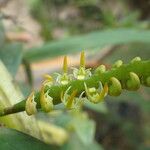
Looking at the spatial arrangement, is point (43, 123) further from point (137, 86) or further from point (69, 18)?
point (69, 18)

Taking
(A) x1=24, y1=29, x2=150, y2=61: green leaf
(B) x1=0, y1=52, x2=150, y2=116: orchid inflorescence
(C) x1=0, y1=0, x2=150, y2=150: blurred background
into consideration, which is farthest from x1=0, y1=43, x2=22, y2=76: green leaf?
(B) x1=0, y1=52, x2=150, y2=116: orchid inflorescence

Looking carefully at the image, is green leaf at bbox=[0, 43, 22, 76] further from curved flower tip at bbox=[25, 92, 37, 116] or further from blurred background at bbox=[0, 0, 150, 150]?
curved flower tip at bbox=[25, 92, 37, 116]

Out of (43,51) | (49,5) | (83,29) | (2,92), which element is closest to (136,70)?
(2,92)

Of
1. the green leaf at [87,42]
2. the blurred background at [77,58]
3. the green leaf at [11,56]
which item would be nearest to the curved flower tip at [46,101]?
the blurred background at [77,58]

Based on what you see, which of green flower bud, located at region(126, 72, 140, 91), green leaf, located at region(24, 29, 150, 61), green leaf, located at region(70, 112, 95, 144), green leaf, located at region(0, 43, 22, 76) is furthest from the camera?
green leaf, located at region(24, 29, 150, 61)

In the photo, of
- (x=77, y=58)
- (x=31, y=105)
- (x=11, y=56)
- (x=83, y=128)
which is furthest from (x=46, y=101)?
(x=77, y=58)

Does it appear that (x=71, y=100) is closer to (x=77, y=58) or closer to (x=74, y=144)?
(x=74, y=144)

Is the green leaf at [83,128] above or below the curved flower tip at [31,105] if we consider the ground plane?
below

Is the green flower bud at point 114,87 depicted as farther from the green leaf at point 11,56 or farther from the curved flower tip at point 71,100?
the green leaf at point 11,56
